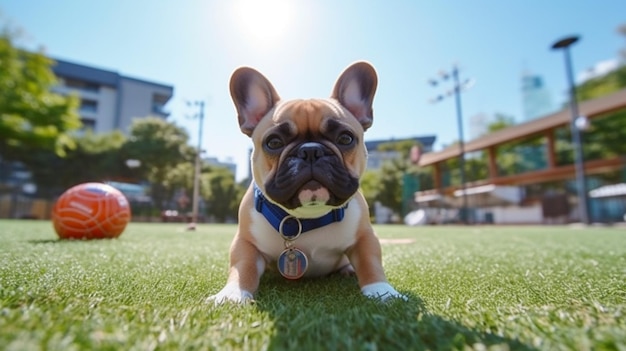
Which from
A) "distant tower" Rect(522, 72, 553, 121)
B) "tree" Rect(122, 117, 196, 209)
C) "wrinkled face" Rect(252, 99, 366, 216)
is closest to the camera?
"wrinkled face" Rect(252, 99, 366, 216)

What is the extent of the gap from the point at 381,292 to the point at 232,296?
0.61 m

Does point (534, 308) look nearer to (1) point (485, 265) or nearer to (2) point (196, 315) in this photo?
(2) point (196, 315)

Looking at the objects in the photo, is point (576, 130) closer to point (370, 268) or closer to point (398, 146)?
point (370, 268)

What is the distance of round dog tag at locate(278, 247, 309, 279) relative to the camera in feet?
5.34

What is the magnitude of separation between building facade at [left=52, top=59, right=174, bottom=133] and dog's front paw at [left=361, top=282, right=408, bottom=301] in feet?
146

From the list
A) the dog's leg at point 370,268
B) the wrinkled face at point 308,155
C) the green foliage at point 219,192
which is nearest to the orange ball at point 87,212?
the wrinkled face at point 308,155

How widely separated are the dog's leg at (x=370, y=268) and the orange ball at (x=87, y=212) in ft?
12.5

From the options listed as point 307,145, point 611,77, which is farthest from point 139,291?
point 611,77

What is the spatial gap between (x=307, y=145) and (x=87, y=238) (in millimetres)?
4088

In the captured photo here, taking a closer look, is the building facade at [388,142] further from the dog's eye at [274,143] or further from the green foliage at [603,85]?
the dog's eye at [274,143]

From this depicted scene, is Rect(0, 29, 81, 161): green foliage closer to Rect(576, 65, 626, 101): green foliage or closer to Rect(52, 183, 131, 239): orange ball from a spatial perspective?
Rect(52, 183, 131, 239): orange ball

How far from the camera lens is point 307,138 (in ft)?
5.39

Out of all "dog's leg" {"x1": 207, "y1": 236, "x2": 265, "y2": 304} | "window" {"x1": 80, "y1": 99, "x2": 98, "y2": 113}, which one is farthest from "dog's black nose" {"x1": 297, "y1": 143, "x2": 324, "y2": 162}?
"window" {"x1": 80, "y1": 99, "x2": 98, "y2": 113}

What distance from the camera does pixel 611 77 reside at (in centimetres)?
2953
